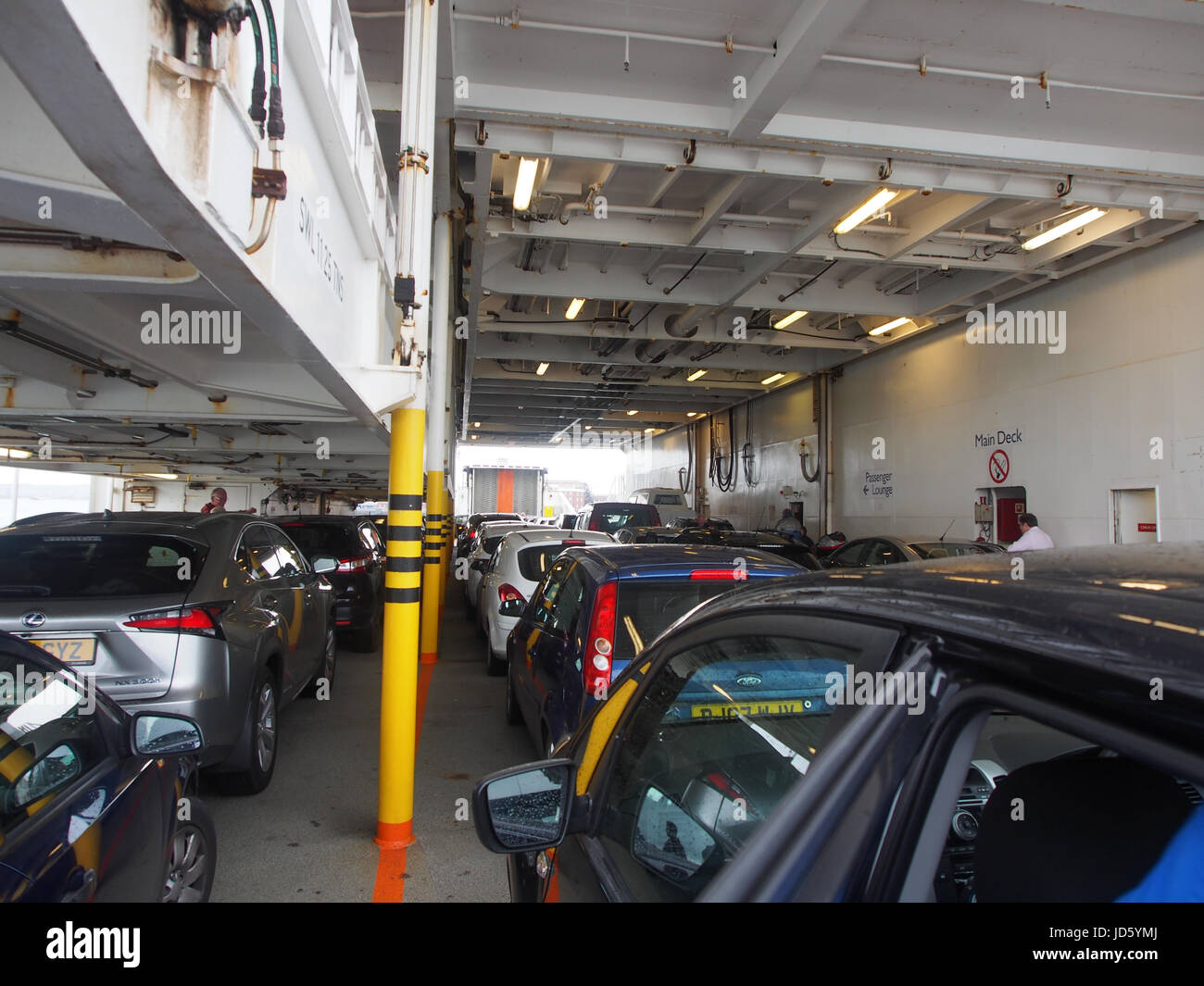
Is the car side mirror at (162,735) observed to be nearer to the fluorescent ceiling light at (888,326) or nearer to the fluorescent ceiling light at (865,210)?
the fluorescent ceiling light at (865,210)

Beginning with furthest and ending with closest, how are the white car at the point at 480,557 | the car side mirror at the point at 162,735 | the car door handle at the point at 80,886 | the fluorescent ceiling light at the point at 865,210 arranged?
the white car at the point at 480,557 → the fluorescent ceiling light at the point at 865,210 → the car side mirror at the point at 162,735 → the car door handle at the point at 80,886

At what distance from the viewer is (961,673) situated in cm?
94

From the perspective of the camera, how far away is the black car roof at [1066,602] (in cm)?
78

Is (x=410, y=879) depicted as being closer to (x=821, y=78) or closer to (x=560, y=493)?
(x=821, y=78)

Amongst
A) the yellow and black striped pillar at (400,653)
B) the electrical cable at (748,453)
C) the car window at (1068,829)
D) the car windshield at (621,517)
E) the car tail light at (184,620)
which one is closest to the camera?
the car window at (1068,829)

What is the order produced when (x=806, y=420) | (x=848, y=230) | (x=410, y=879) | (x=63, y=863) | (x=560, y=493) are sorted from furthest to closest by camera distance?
(x=560, y=493) → (x=806, y=420) → (x=848, y=230) → (x=410, y=879) → (x=63, y=863)

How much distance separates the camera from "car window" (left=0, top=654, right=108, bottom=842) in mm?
2012

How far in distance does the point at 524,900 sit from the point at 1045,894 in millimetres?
1457

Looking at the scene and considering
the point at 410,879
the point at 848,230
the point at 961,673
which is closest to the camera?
the point at 961,673

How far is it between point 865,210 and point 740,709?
1035 centimetres

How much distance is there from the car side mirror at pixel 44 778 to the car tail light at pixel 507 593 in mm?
4959

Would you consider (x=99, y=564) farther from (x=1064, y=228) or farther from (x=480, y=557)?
(x=1064, y=228)

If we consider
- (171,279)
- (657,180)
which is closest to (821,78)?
(657,180)

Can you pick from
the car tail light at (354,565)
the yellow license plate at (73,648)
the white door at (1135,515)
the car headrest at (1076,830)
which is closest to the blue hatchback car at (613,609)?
the yellow license plate at (73,648)
